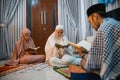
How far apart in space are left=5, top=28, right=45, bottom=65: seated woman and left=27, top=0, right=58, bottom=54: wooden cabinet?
1235mm

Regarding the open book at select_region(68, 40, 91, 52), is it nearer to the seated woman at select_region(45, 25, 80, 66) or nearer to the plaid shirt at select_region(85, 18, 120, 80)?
the seated woman at select_region(45, 25, 80, 66)

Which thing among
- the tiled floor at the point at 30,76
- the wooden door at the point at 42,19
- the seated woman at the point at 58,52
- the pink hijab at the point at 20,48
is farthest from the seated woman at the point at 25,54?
the wooden door at the point at 42,19

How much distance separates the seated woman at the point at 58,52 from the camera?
4168 millimetres

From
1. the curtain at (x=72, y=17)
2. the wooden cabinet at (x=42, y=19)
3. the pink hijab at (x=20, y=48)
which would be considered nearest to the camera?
the pink hijab at (x=20, y=48)

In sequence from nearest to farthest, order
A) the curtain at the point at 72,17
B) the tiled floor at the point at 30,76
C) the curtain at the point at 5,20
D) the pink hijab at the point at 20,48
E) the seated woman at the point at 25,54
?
the tiled floor at the point at 30,76 → the seated woman at the point at 25,54 → the pink hijab at the point at 20,48 → the curtain at the point at 5,20 → the curtain at the point at 72,17

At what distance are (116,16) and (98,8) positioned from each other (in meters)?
1.14

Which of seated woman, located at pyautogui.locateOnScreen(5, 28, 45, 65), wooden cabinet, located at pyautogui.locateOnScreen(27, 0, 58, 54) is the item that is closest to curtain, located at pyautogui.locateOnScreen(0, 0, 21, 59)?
wooden cabinet, located at pyautogui.locateOnScreen(27, 0, 58, 54)

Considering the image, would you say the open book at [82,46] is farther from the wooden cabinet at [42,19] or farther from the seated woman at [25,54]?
the wooden cabinet at [42,19]

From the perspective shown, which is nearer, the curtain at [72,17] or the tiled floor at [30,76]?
the tiled floor at [30,76]

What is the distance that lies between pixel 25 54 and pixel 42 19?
189 cm

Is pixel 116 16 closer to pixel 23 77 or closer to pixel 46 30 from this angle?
pixel 23 77

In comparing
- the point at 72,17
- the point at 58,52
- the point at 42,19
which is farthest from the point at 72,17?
the point at 58,52

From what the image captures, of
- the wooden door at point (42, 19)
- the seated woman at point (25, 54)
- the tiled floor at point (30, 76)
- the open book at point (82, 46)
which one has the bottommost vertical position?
the tiled floor at point (30, 76)

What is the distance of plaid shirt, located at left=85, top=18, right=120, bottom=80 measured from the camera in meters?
1.57
